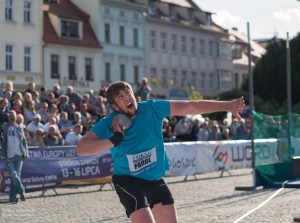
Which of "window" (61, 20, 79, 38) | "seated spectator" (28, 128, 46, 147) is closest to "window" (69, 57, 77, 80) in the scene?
"window" (61, 20, 79, 38)

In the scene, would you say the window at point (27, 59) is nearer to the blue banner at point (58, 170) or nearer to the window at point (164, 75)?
the window at point (164, 75)

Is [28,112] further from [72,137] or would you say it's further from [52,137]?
[72,137]

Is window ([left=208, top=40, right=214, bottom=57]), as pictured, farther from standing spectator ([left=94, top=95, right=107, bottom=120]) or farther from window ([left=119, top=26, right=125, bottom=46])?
standing spectator ([left=94, top=95, right=107, bottom=120])

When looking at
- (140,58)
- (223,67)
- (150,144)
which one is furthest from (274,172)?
(223,67)

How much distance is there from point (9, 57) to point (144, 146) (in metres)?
Answer: 51.3

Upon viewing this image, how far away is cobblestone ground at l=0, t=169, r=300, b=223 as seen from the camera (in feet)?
44.0

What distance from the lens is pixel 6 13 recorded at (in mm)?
56750

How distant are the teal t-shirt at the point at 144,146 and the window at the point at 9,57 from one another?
50.4m

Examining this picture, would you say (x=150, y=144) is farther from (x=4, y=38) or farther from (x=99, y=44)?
(x=99, y=44)

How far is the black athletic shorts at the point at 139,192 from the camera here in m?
7.03

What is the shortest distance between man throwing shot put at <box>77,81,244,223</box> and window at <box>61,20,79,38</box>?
185ft

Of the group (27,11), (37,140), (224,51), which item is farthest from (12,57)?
(37,140)

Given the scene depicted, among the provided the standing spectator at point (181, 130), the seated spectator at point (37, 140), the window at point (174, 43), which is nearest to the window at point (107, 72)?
the window at point (174, 43)

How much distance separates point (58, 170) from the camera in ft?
63.2
